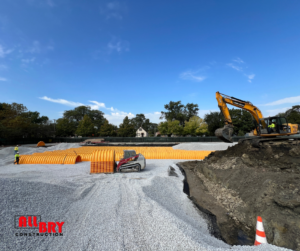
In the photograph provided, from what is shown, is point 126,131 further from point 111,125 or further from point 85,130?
point 85,130

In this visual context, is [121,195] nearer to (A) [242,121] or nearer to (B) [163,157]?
(B) [163,157]

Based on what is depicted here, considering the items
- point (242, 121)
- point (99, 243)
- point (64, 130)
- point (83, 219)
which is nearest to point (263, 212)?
point (99, 243)

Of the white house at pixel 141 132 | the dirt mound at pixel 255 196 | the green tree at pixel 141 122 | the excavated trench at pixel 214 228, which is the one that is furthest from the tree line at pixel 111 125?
the excavated trench at pixel 214 228

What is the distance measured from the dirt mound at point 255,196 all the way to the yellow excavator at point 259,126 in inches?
43.3

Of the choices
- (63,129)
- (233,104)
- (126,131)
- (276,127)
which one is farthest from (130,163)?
(63,129)

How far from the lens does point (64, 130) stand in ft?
205

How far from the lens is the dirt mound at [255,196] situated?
4910 millimetres

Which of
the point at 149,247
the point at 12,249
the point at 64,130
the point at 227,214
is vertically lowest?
the point at 227,214

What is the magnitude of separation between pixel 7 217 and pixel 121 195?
373 cm

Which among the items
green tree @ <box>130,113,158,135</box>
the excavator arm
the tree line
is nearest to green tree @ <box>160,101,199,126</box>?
the tree line

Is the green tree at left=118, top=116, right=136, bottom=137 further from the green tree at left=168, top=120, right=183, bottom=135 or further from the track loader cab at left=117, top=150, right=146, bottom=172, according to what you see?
the track loader cab at left=117, top=150, right=146, bottom=172

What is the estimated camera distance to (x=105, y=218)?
17.2 ft

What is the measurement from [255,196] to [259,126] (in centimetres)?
871

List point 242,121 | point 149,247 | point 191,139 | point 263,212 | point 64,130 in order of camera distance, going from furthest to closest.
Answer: point 64,130 < point 242,121 < point 191,139 < point 263,212 < point 149,247
